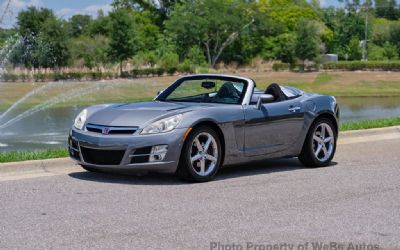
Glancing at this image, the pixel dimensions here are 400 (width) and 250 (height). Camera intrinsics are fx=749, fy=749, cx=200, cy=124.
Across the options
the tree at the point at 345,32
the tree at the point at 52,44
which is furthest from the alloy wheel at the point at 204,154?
the tree at the point at 345,32

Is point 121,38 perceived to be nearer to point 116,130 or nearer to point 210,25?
point 210,25

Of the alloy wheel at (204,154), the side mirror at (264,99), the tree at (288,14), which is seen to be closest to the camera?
the alloy wheel at (204,154)

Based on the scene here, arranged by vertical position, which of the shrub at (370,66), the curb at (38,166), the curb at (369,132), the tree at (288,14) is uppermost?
the tree at (288,14)

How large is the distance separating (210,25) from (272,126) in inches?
2743

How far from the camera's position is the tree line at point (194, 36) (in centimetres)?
5634

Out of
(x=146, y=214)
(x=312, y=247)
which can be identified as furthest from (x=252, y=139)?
(x=312, y=247)

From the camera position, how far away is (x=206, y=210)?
22.9ft

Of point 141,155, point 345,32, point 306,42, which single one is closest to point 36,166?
point 141,155

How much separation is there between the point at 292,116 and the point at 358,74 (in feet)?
173

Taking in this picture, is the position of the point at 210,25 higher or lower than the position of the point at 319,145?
higher

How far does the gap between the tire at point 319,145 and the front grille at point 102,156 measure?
9.27ft

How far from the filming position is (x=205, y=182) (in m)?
8.53

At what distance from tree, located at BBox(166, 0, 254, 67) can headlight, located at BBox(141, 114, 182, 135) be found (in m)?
68.0

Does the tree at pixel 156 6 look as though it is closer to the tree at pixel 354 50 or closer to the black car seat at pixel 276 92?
the tree at pixel 354 50
